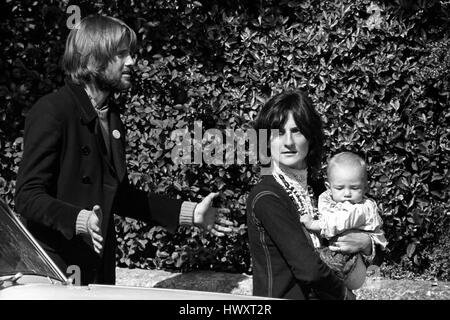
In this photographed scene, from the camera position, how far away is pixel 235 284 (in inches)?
249

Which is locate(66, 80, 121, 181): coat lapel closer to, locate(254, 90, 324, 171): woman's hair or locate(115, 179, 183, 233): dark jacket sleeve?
locate(115, 179, 183, 233): dark jacket sleeve

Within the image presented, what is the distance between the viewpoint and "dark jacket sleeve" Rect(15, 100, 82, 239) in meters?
3.89

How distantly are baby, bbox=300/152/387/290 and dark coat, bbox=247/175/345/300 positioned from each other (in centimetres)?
13

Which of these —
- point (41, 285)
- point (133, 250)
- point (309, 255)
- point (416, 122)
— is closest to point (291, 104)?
point (309, 255)

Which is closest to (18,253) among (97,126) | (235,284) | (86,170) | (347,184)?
(86,170)

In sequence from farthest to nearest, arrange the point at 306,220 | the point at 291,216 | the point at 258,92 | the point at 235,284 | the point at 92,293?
1. the point at 258,92
2. the point at 235,284
3. the point at 306,220
4. the point at 291,216
5. the point at 92,293

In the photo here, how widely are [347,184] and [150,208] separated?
1.01m

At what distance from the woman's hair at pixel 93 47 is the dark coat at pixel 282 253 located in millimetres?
1030

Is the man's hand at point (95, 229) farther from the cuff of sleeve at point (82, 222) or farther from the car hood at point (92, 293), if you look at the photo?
the car hood at point (92, 293)

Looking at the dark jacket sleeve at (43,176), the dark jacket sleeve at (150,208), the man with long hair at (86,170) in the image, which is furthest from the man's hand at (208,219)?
the dark jacket sleeve at (43,176)

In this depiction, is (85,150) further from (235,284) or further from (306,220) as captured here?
(235,284)

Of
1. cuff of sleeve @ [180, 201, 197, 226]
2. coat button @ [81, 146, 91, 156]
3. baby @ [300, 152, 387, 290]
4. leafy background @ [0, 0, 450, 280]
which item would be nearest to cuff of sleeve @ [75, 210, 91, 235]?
coat button @ [81, 146, 91, 156]
